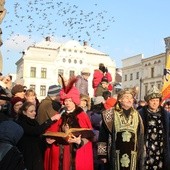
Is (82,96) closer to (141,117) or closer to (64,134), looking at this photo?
(141,117)

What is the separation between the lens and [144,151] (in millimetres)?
6238

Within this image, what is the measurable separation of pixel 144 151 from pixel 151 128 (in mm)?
366

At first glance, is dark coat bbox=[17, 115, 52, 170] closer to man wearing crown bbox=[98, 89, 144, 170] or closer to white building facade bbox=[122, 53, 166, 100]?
man wearing crown bbox=[98, 89, 144, 170]

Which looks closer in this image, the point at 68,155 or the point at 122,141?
the point at 68,155

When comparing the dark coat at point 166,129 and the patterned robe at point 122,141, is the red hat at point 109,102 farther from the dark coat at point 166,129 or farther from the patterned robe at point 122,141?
the patterned robe at point 122,141

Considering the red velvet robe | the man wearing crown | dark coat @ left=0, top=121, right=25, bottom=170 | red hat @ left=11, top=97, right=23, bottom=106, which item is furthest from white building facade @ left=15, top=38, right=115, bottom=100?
dark coat @ left=0, top=121, right=25, bottom=170

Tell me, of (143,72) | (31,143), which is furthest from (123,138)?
(143,72)

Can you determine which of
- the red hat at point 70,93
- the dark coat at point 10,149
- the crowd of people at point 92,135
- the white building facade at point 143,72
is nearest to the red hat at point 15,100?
the crowd of people at point 92,135

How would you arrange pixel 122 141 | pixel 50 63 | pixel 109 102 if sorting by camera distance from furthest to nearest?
pixel 50 63 → pixel 109 102 → pixel 122 141

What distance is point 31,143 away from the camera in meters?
5.66

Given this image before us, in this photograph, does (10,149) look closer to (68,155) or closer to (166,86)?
(68,155)

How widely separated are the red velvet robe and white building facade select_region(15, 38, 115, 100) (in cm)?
7104

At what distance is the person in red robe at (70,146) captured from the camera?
5707mm

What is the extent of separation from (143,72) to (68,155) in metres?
70.6
